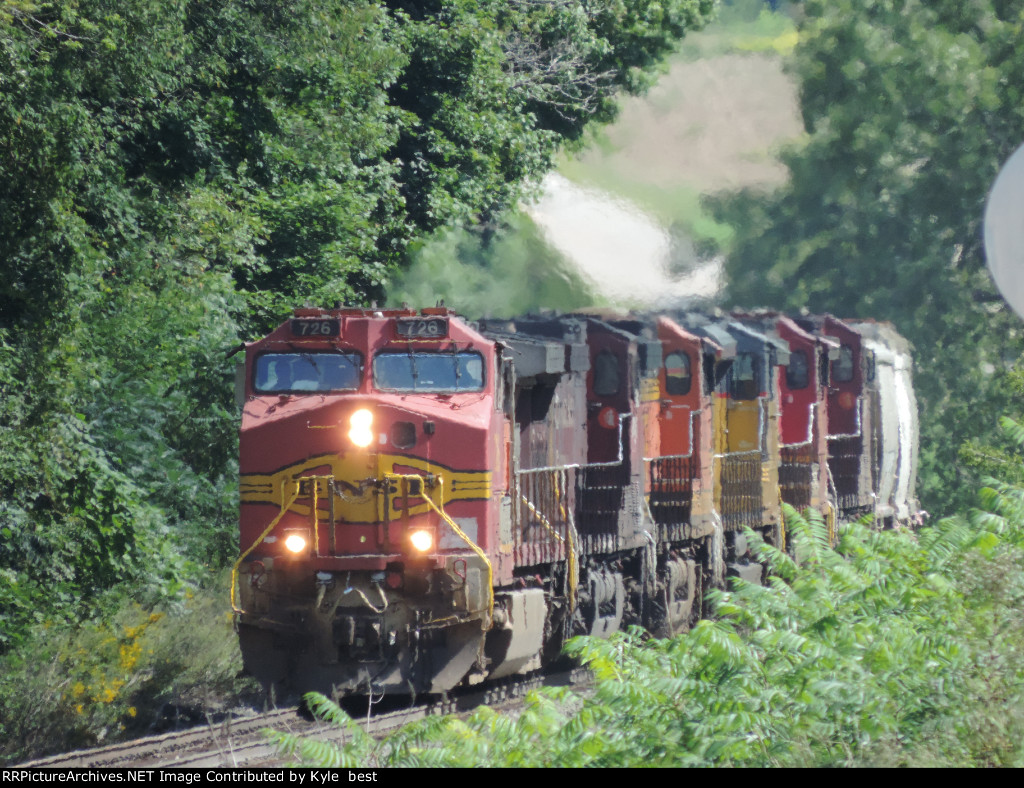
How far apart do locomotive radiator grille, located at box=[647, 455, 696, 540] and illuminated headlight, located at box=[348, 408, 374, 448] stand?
662cm

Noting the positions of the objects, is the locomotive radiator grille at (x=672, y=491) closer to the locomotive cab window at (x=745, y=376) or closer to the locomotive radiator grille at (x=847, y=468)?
the locomotive cab window at (x=745, y=376)

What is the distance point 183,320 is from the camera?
15500 millimetres

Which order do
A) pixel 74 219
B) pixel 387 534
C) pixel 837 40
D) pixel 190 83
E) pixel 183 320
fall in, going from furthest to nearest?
pixel 837 40 < pixel 190 83 < pixel 183 320 < pixel 74 219 < pixel 387 534

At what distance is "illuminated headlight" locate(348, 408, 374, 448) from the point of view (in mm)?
11602

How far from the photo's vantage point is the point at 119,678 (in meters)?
12.9

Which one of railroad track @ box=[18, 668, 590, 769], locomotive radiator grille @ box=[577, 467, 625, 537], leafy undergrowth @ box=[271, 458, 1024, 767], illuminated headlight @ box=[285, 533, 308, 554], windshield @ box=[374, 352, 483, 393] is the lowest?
railroad track @ box=[18, 668, 590, 769]

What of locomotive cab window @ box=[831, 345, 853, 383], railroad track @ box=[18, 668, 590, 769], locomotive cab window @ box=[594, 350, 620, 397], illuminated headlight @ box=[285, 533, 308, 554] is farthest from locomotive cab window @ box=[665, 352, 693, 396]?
locomotive cab window @ box=[831, 345, 853, 383]

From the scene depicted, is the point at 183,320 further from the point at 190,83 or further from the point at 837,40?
the point at 837,40

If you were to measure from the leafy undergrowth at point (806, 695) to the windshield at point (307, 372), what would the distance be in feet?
15.9

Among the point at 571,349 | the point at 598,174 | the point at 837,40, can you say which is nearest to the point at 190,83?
the point at 571,349

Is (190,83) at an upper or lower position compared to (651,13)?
lower

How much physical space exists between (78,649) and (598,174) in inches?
579

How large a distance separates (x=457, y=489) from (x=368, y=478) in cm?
80

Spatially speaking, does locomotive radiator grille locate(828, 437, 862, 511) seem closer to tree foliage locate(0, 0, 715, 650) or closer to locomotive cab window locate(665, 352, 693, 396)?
tree foliage locate(0, 0, 715, 650)
